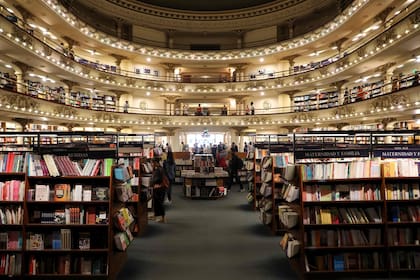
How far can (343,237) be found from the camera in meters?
4.33

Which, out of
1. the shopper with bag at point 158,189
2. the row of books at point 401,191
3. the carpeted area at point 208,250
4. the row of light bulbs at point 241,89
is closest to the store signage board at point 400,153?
the row of books at point 401,191

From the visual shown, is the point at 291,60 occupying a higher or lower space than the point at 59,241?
higher

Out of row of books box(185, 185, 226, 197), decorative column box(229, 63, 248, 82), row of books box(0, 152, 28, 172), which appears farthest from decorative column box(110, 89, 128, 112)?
row of books box(0, 152, 28, 172)

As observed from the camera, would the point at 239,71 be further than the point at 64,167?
Yes

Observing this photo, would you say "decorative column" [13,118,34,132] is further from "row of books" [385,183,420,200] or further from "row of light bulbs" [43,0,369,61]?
"row of books" [385,183,420,200]

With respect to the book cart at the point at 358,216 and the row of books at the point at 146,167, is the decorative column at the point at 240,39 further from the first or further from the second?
the book cart at the point at 358,216

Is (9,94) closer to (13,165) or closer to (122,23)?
(13,165)

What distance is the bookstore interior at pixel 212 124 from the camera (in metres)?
4.23

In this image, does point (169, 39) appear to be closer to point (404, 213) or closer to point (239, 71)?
point (239, 71)

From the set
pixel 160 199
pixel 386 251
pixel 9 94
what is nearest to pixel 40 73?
pixel 9 94

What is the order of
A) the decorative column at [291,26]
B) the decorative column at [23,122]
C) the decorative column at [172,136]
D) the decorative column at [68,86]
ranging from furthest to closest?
the decorative column at [172,136], the decorative column at [291,26], the decorative column at [68,86], the decorative column at [23,122]

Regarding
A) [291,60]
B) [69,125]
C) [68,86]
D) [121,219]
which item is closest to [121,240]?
[121,219]

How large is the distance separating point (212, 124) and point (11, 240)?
771 inches

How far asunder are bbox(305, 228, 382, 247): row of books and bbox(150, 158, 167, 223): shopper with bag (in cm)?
361
